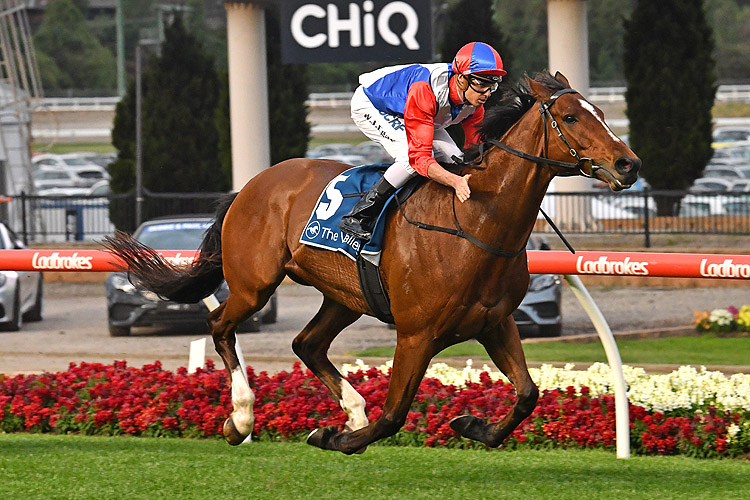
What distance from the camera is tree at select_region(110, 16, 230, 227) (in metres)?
21.2

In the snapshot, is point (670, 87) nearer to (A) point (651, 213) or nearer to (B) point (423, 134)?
(A) point (651, 213)

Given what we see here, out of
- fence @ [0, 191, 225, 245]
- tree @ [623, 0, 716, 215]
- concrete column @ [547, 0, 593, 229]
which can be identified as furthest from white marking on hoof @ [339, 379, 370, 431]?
tree @ [623, 0, 716, 215]

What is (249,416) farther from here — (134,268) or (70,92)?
(70,92)

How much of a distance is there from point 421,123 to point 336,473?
190cm

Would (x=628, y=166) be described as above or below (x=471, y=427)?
above

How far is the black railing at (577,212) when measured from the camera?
1766cm

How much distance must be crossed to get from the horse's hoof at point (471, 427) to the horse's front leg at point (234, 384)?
1076 millimetres

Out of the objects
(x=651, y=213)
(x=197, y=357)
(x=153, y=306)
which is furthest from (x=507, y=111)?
(x=651, y=213)

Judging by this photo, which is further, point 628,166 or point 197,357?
point 197,357

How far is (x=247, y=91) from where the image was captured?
19031mm

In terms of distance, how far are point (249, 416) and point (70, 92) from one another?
53.8 metres

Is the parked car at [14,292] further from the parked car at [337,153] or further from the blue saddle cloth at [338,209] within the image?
the parked car at [337,153]

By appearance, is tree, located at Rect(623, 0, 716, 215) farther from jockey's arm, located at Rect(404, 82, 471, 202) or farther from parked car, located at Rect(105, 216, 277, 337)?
jockey's arm, located at Rect(404, 82, 471, 202)

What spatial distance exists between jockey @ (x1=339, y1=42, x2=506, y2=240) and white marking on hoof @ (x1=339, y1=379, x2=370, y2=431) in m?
0.86
